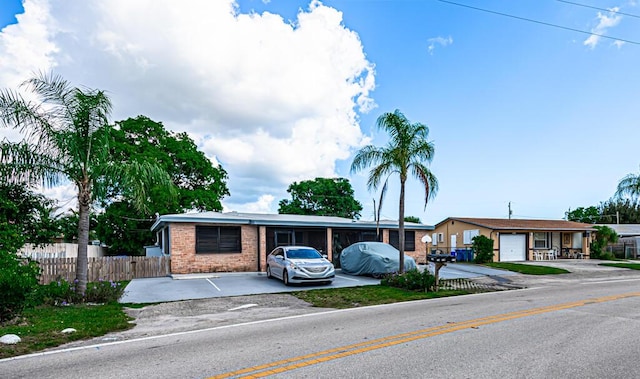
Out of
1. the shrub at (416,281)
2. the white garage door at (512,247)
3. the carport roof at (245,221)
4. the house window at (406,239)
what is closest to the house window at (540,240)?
the white garage door at (512,247)

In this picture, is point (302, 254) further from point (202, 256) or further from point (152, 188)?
point (152, 188)

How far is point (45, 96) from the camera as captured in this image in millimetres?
11344

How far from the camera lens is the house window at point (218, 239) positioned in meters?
18.3

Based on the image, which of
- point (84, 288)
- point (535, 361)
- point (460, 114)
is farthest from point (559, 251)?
point (84, 288)

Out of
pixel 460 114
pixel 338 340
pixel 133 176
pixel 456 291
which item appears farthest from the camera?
pixel 460 114

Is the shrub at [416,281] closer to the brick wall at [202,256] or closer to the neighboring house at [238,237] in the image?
the neighboring house at [238,237]

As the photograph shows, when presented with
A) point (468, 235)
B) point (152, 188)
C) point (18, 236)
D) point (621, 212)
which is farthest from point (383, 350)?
point (621, 212)

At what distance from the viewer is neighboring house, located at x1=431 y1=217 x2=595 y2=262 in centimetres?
3019

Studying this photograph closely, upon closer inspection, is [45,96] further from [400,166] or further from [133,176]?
[400,166]

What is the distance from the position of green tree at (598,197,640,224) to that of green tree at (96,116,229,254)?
2101 inches

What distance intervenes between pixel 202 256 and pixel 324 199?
96.2ft

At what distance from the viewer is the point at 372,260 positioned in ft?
57.3

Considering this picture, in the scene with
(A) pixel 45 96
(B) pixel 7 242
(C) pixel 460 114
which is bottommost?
(B) pixel 7 242

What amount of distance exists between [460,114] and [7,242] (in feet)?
59.0
